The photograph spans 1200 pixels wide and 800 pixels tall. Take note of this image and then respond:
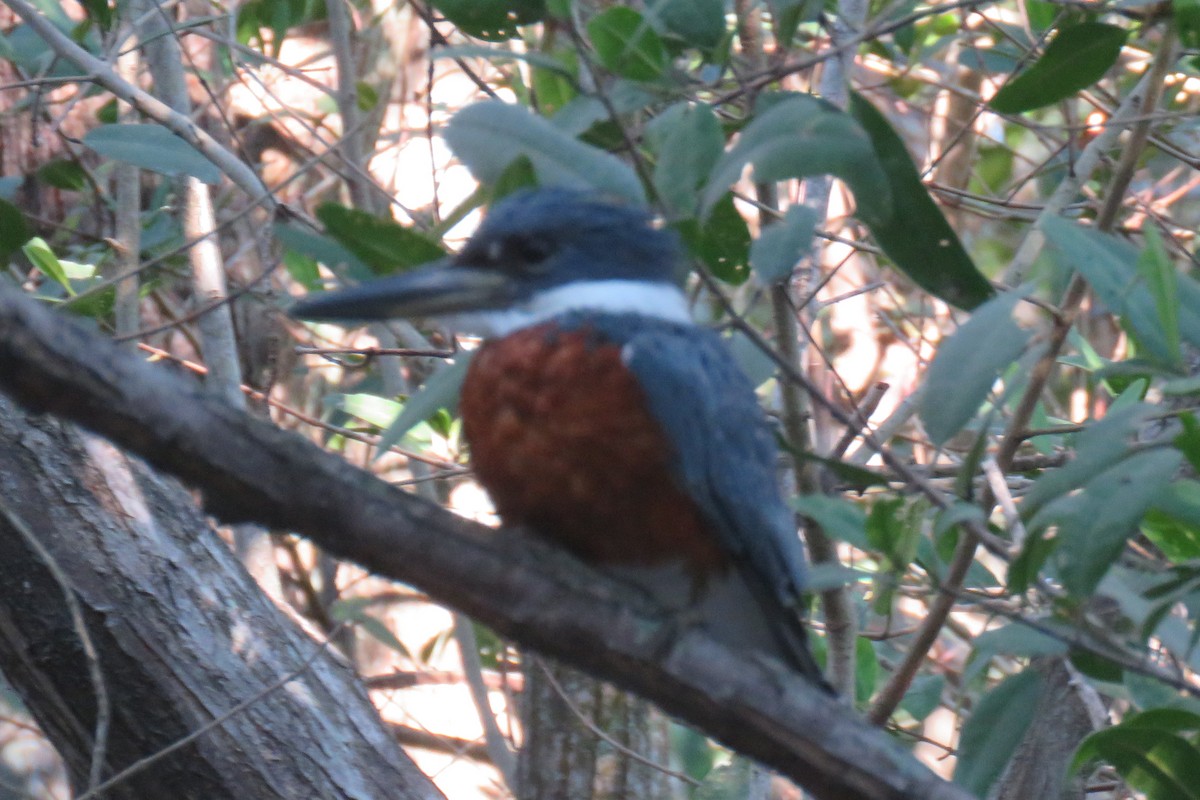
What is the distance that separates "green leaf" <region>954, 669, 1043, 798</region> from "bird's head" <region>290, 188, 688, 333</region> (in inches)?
38.8

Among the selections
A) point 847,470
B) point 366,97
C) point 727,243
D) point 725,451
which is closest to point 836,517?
point 847,470

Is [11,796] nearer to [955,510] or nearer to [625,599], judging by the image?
[625,599]

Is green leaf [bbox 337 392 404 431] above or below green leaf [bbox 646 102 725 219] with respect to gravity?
below

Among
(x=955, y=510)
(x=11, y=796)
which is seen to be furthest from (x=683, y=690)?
(x=11, y=796)

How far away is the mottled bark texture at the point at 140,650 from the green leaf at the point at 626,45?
5.46 ft

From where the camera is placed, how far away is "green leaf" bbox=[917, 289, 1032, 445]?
1.82 meters

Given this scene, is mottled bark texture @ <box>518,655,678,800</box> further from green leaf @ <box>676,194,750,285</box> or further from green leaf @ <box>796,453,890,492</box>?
green leaf @ <box>796,453,890,492</box>

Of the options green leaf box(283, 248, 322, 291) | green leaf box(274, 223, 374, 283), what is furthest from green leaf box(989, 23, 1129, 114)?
green leaf box(283, 248, 322, 291)

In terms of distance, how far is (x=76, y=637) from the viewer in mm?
2996

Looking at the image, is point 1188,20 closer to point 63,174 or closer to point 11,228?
point 11,228

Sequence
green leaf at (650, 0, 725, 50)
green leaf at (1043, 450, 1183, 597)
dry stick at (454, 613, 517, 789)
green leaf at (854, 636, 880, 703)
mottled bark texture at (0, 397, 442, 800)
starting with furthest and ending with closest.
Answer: dry stick at (454, 613, 517, 789) → green leaf at (854, 636, 880, 703) → mottled bark texture at (0, 397, 442, 800) → green leaf at (650, 0, 725, 50) → green leaf at (1043, 450, 1183, 597)

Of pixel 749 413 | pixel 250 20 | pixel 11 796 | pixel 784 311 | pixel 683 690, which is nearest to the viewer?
pixel 683 690

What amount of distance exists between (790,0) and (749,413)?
2.46 ft

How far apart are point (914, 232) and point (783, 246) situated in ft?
1.06
